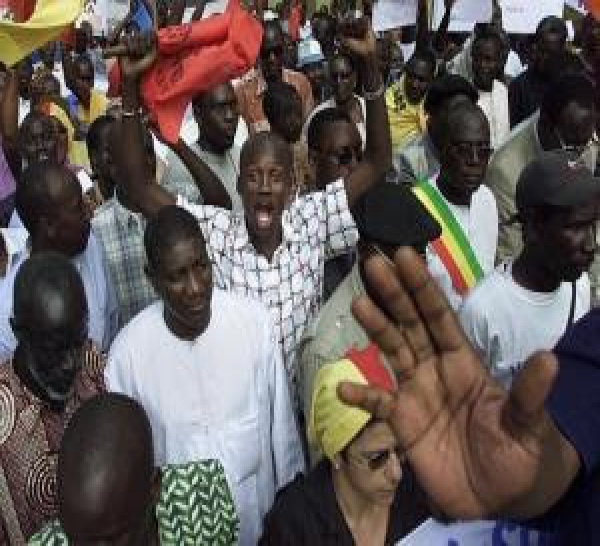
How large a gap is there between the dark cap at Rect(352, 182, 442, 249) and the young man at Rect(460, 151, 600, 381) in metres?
0.24

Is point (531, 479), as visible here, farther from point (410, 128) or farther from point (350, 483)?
point (410, 128)

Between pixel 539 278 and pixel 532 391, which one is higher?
pixel 532 391

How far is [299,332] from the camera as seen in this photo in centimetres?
350

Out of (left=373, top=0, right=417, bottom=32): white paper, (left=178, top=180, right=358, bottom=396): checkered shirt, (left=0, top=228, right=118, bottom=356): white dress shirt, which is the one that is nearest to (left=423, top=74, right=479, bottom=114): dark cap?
(left=373, top=0, right=417, bottom=32): white paper

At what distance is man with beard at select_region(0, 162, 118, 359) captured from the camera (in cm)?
351

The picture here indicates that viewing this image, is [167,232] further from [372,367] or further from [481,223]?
[481,223]

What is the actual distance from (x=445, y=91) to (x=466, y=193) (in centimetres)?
132

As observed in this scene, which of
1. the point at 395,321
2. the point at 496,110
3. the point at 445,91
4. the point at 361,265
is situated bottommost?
the point at 496,110

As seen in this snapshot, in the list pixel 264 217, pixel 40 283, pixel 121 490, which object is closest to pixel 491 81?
pixel 264 217

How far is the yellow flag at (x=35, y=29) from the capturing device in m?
4.27

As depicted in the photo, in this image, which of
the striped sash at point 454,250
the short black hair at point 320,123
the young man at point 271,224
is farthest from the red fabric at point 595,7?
the young man at point 271,224

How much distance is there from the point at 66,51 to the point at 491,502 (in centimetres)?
829

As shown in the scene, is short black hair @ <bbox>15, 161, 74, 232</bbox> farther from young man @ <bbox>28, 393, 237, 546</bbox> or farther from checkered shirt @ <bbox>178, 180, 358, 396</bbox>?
young man @ <bbox>28, 393, 237, 546</bbox>

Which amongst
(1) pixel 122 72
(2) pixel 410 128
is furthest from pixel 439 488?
(2) pixel 410 128
